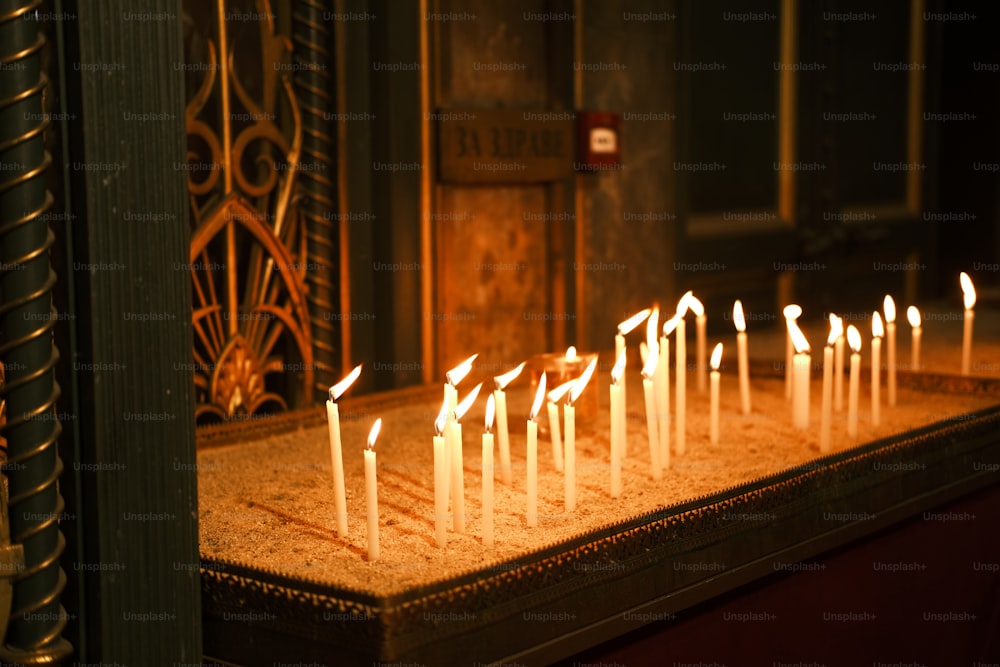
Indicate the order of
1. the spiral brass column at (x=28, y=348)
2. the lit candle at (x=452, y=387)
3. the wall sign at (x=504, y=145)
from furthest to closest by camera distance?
1. the wall sign at (x=504, y=145)
2. the lit candle at (x=452, y=387)
3. the spiral brass column at (x=28, y=348)

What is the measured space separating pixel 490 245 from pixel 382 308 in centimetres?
42

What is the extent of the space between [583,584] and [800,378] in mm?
1096

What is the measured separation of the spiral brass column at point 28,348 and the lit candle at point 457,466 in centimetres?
59

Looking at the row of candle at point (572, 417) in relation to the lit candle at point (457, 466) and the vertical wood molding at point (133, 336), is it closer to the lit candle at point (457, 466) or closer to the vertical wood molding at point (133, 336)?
the lit candle at point (457, 466)

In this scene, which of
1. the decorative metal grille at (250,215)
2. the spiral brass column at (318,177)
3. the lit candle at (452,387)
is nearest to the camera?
the lit candle at (452,387)

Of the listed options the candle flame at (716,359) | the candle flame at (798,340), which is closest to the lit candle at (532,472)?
the candle flame at (716,359)

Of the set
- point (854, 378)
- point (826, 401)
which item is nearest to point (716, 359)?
point (826, 401)

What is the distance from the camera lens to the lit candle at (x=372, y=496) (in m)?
2.04

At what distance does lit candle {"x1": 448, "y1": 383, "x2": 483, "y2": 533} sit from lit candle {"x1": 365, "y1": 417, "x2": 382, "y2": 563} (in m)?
0.13

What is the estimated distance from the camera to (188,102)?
9.96ft

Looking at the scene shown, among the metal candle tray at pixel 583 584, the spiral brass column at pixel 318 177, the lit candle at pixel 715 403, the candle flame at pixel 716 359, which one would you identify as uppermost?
the spiral brass column at pixel 318 177

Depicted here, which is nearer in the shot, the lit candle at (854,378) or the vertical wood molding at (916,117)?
the lit candle at (854,378)

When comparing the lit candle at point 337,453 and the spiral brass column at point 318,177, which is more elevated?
the spiral brass column at point 318,177

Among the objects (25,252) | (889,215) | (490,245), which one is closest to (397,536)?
(25,252)
